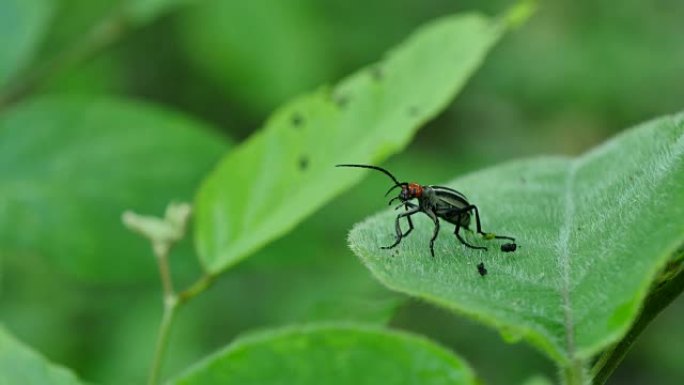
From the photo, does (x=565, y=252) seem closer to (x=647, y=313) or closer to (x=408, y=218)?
(x=647, y=313)

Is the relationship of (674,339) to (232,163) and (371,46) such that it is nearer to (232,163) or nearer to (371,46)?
(371,46)

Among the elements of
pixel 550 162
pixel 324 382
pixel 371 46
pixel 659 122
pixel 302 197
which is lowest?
pixel 324 382

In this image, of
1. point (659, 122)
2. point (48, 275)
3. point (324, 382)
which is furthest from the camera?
point (48, 275)

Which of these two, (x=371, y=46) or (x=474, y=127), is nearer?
(x=371, y=46)

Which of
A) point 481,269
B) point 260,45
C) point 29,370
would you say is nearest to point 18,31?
point 29,370

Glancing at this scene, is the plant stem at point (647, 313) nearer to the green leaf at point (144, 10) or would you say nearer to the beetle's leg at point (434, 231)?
the beetle's leg at point (434, 231)

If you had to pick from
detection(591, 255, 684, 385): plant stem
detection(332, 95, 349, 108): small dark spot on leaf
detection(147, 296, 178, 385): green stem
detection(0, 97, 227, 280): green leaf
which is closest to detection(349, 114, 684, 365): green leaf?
detection(591, 255, 684, 385): plant stem

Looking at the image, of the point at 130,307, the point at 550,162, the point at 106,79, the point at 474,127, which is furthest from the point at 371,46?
the point at 550,162

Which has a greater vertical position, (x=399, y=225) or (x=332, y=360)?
(x=399, y=225)

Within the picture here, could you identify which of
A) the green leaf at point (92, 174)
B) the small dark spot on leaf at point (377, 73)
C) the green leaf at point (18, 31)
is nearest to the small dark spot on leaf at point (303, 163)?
the small dark spot on leaf at point (377, 73)
